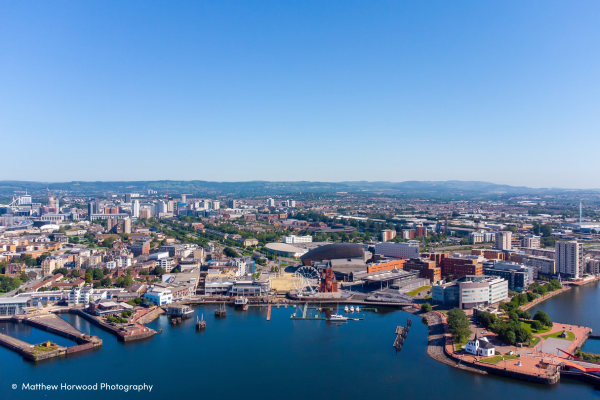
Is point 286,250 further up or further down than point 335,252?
further down

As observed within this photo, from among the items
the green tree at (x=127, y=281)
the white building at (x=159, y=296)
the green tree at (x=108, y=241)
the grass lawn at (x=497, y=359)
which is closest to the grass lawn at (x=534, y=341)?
the grass lawn at (x=497, y=359)

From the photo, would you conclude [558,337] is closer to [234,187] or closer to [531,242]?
[531,242]

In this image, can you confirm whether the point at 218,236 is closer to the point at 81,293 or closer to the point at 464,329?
the point at 81,293

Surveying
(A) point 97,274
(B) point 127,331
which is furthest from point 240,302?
(A) point 97,274

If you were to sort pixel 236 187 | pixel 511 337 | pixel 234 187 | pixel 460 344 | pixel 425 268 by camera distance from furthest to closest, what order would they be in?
pixel 236 187 → pixel 234 187 → pixel 425 268 → pixel 460 344 → pixel 511 337

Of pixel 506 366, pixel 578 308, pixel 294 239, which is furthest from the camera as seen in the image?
pixel 294 239

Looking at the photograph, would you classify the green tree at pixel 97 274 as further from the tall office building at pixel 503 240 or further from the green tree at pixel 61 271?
the tall office building at pixel 503 240

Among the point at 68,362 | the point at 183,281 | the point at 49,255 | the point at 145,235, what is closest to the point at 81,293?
the point at 183,281

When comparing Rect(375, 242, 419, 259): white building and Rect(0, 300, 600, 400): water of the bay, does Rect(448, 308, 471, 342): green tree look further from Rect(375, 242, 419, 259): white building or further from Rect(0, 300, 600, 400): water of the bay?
Rect(375, 242, 419, 259): white building
